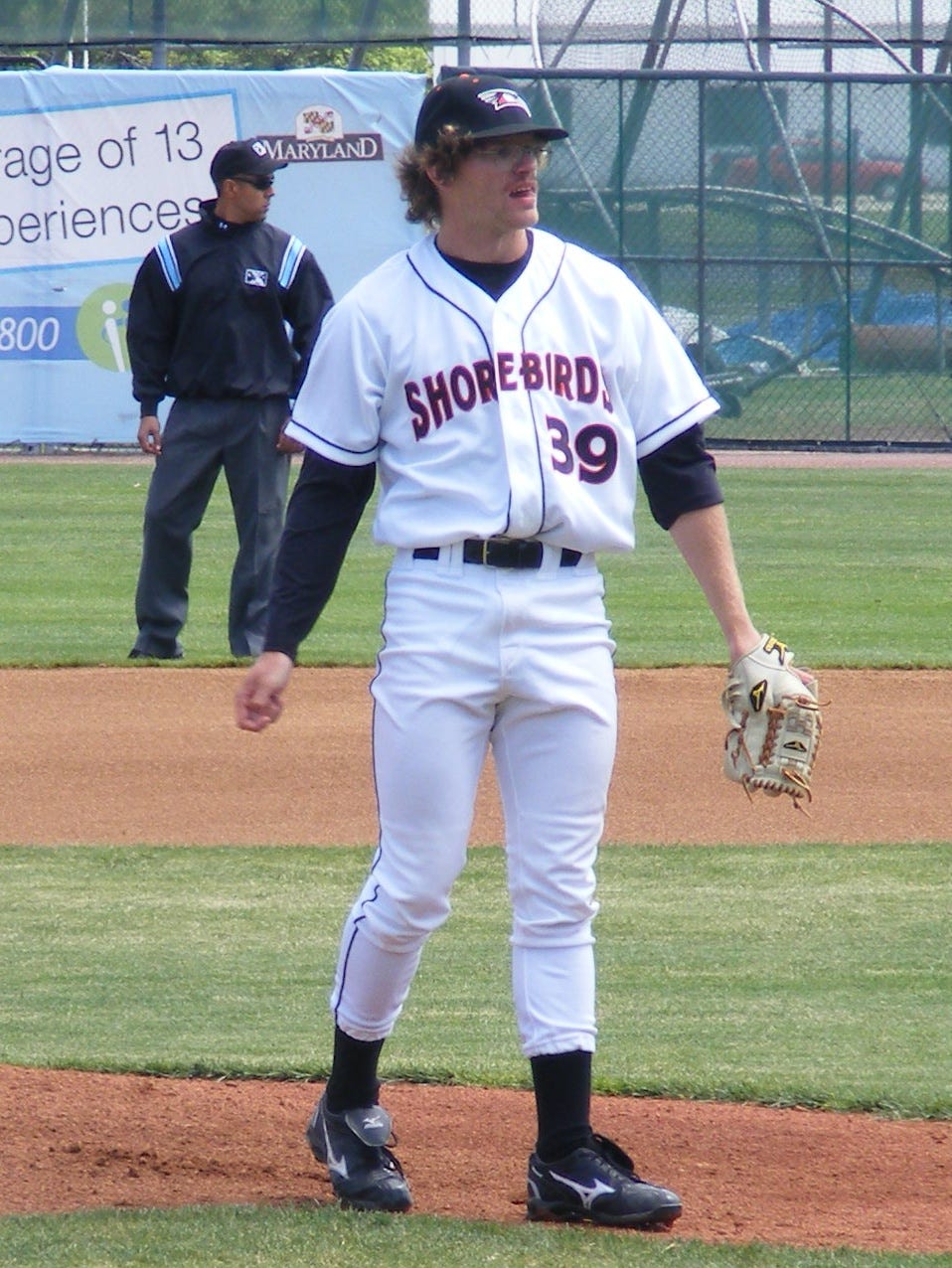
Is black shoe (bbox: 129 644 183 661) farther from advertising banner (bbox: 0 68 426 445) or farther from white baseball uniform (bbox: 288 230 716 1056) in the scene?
advertising banner (bbox: 0 68 426 445)

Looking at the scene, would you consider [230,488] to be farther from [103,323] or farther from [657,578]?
[103,323]

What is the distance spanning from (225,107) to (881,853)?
1178 centimetres

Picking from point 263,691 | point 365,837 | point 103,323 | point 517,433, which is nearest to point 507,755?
point 263,691

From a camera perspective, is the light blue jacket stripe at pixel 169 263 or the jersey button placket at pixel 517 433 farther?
the light blue jacket stripe at pixel 169 263

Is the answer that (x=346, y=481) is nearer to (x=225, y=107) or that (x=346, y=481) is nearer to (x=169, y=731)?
(x=169, y=731)

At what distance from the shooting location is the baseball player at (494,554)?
3.02 meters

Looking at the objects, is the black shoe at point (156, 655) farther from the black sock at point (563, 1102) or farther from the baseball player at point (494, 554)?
the black sock at point (563, 1102)

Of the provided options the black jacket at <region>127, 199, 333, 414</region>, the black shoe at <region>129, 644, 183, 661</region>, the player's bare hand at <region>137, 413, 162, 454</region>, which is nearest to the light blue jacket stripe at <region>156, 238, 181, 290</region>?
the black jacket at <region>127, 199, 333, 414</region>

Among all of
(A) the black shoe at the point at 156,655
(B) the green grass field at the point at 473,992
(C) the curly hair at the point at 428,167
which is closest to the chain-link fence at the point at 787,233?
(A) the black shoe at the point at 156,655

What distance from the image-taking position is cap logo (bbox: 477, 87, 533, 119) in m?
3.07

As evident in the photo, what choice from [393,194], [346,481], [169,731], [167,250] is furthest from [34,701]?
[393,194]

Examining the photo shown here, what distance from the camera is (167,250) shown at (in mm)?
8312

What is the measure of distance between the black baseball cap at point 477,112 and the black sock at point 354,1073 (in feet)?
4.69

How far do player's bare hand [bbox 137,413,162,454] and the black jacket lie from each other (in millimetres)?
139
